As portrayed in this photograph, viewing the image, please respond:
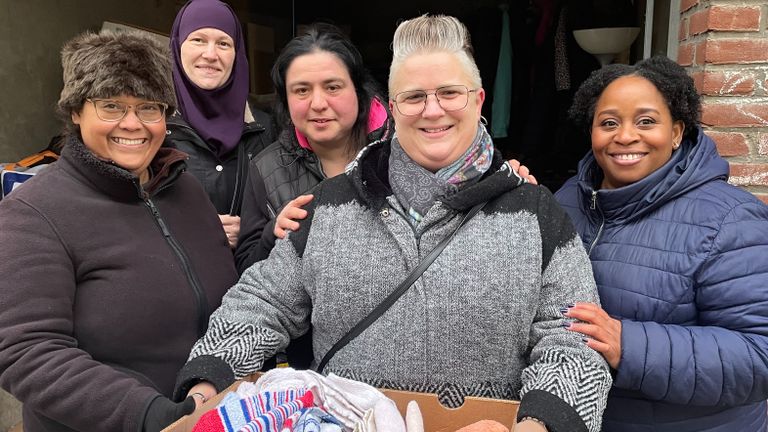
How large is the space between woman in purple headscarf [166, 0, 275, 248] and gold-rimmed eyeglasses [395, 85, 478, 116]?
1.20 meters

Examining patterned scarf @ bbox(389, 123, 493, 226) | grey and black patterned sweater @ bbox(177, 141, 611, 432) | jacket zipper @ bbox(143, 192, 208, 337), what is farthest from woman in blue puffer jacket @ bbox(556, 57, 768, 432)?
jacket zipper @ bbox(143, 192, 208, 337)

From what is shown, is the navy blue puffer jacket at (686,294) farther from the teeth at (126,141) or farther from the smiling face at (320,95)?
the teeth at (126,141)

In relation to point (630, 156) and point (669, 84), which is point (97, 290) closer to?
point (630, 156)

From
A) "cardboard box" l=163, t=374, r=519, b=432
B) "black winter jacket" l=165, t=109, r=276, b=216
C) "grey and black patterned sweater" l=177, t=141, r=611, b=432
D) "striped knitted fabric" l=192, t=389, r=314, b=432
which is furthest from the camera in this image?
"black winter jacket" l=165, t=109, r=276, b=216

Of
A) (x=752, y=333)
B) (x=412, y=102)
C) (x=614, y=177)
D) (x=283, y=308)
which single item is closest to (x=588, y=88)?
(x=614, y=177)

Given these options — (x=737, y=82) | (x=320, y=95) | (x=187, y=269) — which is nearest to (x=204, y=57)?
(x=320, y=95)

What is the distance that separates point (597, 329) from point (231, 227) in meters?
1.48

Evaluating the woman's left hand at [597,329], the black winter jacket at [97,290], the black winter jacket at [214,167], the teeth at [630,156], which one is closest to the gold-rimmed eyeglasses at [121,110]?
the black winter jacket at [97,290]

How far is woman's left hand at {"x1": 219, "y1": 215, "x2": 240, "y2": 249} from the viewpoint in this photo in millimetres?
2395

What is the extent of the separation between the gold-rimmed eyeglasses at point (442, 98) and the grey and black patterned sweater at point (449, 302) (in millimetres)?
207

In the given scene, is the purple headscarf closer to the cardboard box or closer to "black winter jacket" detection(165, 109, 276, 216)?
"black winter jacket" detection(165, 109, 276, 216)

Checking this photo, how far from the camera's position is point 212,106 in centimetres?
266

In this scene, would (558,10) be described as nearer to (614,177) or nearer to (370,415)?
(614,177)

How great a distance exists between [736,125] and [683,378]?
1.34 meters
